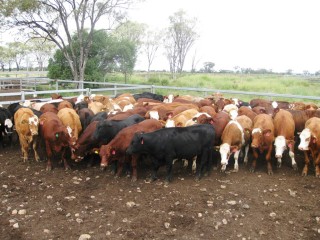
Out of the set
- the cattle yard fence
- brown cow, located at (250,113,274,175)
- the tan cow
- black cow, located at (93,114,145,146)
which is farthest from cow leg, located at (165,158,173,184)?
the cattle yard fence

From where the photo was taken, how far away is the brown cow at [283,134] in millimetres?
6801

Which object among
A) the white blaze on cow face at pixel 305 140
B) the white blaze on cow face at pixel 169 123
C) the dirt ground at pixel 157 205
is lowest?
the dirt ground at pixel 157 205

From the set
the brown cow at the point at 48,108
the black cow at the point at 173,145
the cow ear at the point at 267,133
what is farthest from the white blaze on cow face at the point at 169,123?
the brown cow at the point at 48,108

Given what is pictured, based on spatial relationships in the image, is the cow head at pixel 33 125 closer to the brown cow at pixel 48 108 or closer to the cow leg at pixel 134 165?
the brown cow at pixel 48 108

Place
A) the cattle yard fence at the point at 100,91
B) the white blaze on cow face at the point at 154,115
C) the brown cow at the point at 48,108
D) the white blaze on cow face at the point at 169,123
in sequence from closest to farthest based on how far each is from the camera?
the white blaze on cow face at the point at 169,123 → the white blaze on cow face at the point at 154,115 → the brown cow at the point at 48,108 → the cattle yard fence at the point at 100,91

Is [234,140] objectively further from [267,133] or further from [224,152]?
[267,133]

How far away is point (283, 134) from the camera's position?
7.18 metres

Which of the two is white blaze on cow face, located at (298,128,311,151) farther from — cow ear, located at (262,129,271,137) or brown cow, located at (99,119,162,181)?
brown cow, located at (99,119,162,181)

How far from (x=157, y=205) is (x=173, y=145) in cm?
142

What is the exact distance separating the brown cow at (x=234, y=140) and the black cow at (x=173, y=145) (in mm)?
333

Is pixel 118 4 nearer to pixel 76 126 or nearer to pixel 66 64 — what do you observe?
pixel 66 64

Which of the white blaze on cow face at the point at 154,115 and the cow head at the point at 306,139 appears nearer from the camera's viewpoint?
the cow head at the point at 306,139

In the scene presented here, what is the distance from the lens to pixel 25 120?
7.63 meters

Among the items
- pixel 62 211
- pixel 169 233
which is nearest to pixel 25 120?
pixel 62 211
